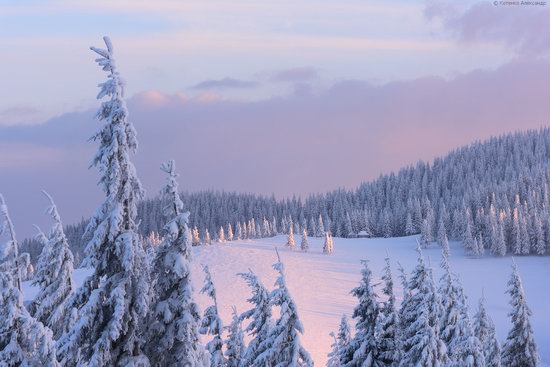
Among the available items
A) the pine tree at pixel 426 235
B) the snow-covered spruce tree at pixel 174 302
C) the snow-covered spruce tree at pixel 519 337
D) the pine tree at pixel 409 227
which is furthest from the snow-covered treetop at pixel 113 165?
the pine tree at pixel 409 227

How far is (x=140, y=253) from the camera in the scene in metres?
14.1

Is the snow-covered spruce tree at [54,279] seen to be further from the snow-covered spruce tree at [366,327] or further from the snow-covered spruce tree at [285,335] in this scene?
the snow-covered spruce tree at [366,327]

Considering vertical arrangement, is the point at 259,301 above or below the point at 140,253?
below

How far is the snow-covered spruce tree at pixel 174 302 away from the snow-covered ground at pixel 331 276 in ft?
148

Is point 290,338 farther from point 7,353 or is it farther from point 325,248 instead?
point 325,248

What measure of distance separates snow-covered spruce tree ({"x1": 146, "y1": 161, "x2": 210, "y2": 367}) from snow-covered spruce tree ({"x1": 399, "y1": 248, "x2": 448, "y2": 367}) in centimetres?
1249

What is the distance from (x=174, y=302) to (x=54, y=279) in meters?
6.51

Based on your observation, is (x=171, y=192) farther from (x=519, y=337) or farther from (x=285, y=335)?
(x=519, y=337)

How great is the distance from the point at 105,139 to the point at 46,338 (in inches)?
200

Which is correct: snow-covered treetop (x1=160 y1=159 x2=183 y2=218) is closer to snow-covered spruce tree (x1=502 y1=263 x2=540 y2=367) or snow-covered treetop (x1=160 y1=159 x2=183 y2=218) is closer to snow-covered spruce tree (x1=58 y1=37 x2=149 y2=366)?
snow-covered spruce tree (x1=58 y1=37 x2=149 y2=366)

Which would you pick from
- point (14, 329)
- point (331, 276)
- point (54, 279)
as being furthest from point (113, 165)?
point (331, 276)

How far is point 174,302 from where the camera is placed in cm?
1516

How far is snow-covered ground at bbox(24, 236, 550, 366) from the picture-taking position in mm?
74875

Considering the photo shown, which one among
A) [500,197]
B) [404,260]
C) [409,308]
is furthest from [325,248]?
[409,308]
